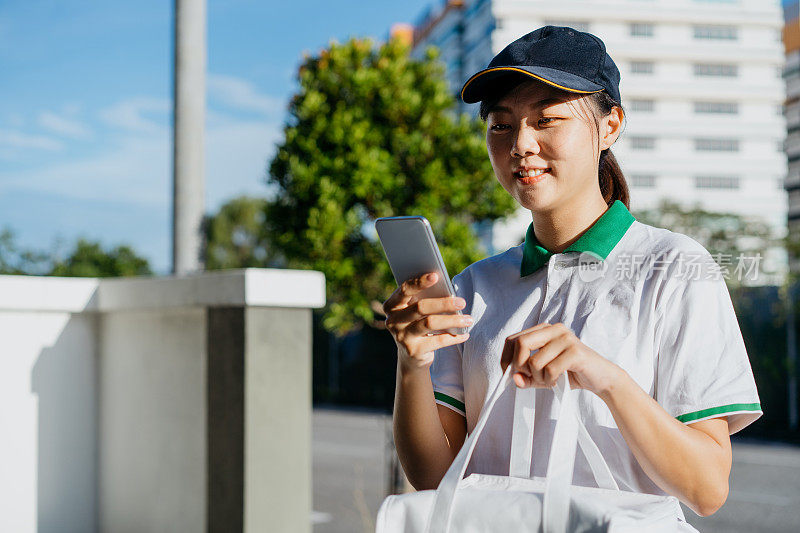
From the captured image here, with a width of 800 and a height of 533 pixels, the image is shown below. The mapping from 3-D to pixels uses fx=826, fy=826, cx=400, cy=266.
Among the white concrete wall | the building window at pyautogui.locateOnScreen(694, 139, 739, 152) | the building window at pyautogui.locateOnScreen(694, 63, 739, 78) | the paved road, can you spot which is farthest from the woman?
the building window at pyautogui.locateOnScreen(694, 63, 739, 78)

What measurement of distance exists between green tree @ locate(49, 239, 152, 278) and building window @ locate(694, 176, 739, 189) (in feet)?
102

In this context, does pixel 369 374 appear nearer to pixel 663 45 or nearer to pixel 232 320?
pixel 232 320

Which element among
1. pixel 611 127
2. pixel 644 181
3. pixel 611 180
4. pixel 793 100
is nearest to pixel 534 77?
pixel 611 127

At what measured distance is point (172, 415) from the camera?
3287 millimetres

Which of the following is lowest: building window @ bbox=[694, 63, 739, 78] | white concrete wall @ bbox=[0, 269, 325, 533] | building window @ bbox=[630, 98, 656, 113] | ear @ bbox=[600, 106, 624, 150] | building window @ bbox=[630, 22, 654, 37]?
white concrete wall @ bbox=[0, 269, 325, 533]

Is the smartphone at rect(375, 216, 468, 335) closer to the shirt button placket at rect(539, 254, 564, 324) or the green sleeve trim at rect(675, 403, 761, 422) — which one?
the shirt button placket at rect(539, 254, 564, 324)

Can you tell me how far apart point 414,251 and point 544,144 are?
25cm

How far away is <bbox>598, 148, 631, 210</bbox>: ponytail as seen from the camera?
1357 mm

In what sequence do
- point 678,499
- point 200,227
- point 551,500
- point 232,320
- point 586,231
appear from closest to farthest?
1. point 551,500
2. point 678,499
3. point 586,231
4. point 232,320
5. point 200,227

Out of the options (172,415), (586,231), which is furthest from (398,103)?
(586,231)

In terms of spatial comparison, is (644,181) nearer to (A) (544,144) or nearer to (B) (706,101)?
(B) (706,101)

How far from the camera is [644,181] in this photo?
47719 millimetres

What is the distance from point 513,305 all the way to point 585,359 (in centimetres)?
31

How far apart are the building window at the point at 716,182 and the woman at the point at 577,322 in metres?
50.0
